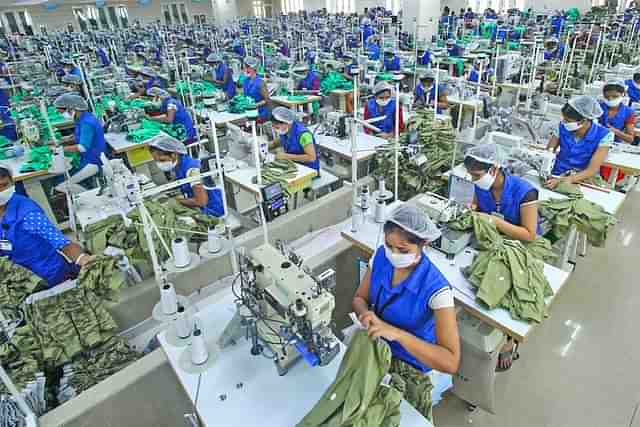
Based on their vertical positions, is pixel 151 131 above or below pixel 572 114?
below

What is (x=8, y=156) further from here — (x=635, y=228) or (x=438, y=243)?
(x=635, y=228)

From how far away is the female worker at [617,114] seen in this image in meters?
4.14

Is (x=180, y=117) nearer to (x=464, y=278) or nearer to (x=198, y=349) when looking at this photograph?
(x=198, y=349)

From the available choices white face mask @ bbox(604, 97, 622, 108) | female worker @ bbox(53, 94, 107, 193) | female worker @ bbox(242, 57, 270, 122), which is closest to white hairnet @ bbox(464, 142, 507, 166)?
white face mask @ bbox(604, 97, 622, 108)

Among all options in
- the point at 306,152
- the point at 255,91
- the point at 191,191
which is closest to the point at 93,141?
the point at 191,191

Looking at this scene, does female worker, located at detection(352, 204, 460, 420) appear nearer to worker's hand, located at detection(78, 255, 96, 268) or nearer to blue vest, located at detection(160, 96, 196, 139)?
worker's hand, located at detection(78, 255, 96, 268)

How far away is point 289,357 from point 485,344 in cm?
108

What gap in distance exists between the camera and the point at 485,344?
6.97 ft

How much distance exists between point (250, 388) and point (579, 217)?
2.55 metres

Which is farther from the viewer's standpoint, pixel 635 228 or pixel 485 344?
pixel 635 228

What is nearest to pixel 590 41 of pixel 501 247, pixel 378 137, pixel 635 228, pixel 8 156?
pixel 635 228

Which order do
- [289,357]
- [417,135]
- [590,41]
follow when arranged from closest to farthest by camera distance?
[289,357], [417,135], [590,41]

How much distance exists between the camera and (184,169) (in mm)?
3242

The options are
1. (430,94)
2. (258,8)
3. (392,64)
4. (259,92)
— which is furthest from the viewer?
(258,8)
